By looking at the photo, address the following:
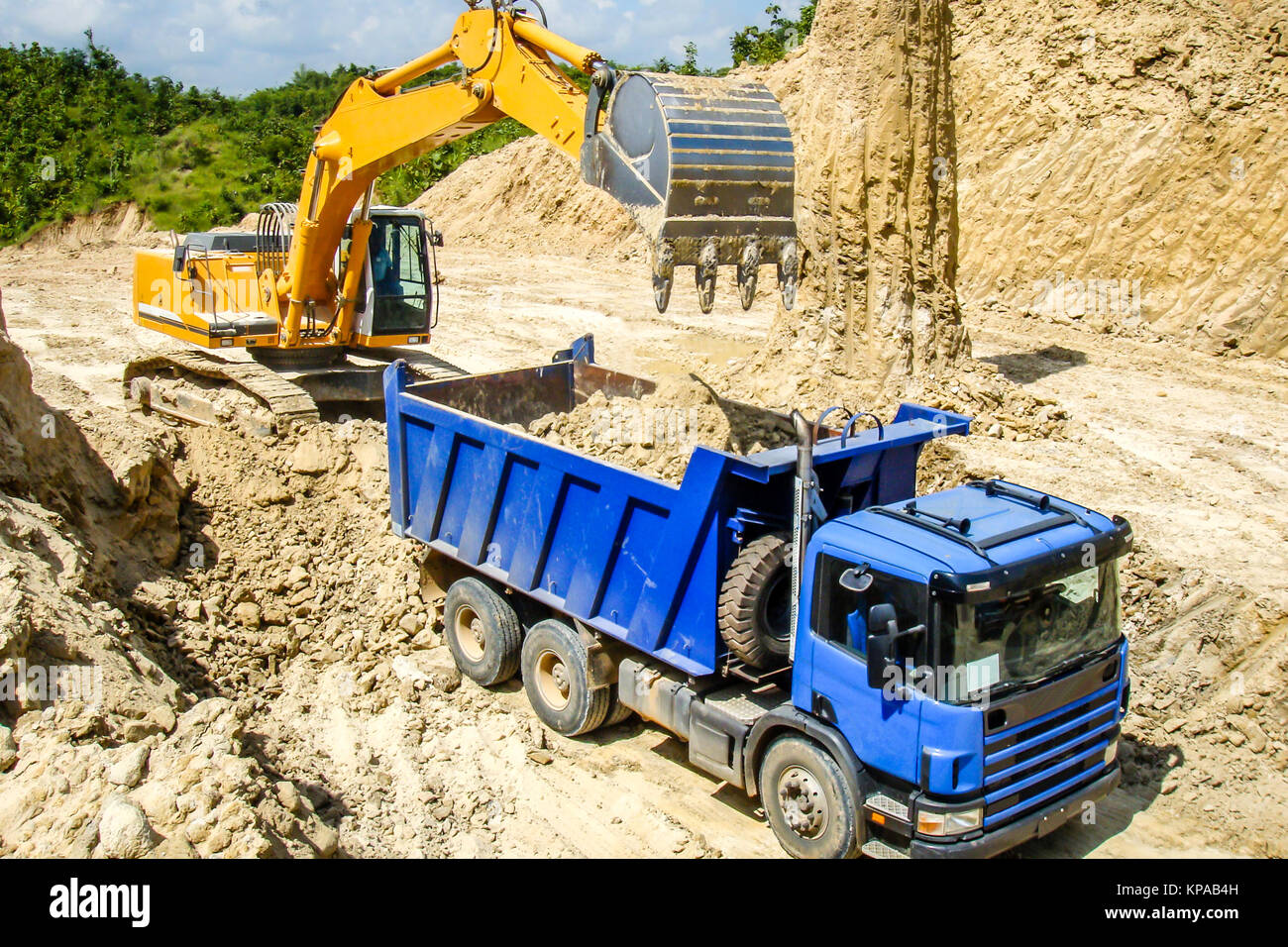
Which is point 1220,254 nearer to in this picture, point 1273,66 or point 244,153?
point 1273,66

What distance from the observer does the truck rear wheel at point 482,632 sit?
7.55m

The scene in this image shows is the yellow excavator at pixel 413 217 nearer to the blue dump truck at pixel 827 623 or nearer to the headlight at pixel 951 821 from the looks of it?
the blue dump truck at pixel 827 623

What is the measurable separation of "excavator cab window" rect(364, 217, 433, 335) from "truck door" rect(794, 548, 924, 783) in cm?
786

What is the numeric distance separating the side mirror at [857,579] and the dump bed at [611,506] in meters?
0.76

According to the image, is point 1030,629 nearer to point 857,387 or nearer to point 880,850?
point 880,850

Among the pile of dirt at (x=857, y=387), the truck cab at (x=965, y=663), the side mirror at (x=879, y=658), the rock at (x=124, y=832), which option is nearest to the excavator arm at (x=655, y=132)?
the truck cab at (x=965, y=663)

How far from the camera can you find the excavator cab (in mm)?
11906

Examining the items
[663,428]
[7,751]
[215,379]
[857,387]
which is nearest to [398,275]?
[215,379]

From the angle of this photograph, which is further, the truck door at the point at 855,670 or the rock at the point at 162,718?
the rock at the point at 162,718

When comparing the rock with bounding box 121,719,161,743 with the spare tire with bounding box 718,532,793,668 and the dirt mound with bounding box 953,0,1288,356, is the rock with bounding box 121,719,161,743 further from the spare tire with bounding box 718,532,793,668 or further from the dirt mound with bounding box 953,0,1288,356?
the dirt mound with bounding box 953,0,1288,356

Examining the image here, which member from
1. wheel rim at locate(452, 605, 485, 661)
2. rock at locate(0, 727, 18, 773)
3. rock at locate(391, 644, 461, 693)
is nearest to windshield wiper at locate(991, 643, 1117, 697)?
wheel rim at locate(452, 605, 485, 661)

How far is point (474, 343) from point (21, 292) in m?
10.0
